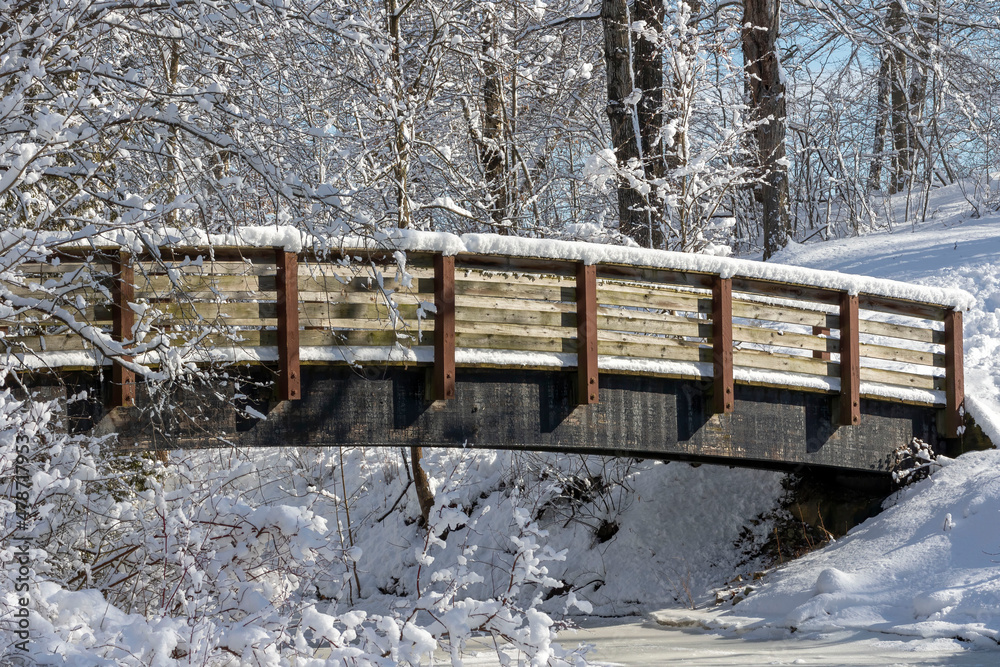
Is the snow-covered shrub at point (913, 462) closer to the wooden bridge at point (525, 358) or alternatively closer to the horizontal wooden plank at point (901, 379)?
the wooden bridge at point (525, 358)

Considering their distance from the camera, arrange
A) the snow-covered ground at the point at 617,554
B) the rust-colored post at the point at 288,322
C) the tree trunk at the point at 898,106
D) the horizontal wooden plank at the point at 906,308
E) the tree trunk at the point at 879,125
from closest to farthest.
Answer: the snow-covered ground at the point at 617,554
the rust-colored post at the point at 288,322
the horizontal wooden plank at the point at 906,308
the tree trunk at the point at 898,106
the tree trunk at the point at 879,125

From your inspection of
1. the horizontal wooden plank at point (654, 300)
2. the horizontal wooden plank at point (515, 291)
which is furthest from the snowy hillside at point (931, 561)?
the horizontal wooden plank at point (515, 291)

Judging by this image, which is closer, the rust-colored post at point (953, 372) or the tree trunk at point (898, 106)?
the rust-colored post at point (953, 372)

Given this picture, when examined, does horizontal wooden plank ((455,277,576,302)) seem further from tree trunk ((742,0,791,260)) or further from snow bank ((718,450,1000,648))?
tree trunk ((742,0,791,260))

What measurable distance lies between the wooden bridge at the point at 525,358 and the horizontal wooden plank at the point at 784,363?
0.8 inches

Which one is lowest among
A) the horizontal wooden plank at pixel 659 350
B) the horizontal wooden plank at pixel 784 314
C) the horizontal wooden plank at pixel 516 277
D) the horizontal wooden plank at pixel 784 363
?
the horizontal wooden plank at pixel 784 363

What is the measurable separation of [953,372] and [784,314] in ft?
6.85

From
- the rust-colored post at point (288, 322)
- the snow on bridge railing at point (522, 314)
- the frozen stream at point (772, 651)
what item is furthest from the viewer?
the rust-colored post at point (288, 322)

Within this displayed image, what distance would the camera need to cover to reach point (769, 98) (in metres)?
14.6

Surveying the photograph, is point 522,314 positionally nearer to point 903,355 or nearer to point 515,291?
point 515,291

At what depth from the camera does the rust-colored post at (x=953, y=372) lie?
10047mm

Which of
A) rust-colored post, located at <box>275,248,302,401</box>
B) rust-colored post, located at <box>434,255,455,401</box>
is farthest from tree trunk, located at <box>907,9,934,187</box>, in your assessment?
rust-colored post, located at <box>275,248,302,401</box>

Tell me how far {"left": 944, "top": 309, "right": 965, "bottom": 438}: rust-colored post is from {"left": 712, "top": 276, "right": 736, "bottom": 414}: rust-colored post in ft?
8.87

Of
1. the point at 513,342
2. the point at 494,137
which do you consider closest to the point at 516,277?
the point at 513,342
